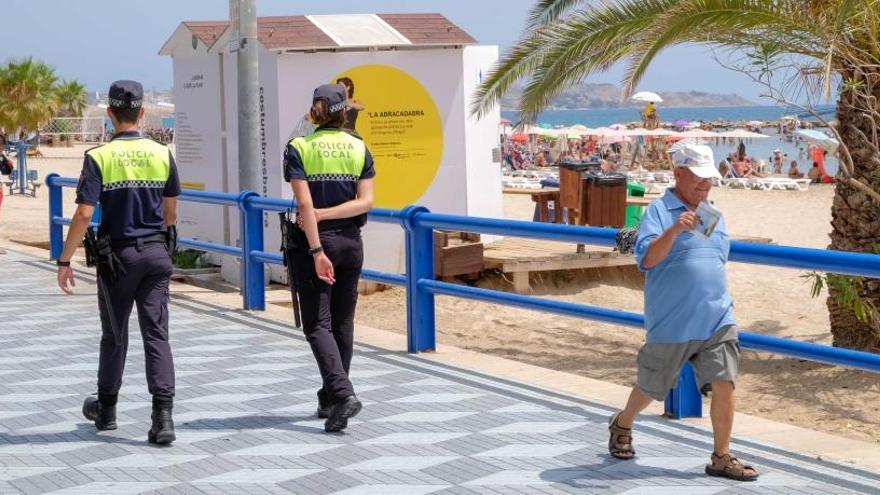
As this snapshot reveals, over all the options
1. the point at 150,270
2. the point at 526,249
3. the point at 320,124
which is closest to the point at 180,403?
the point at 150,270

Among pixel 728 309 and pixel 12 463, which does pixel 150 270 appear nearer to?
pixel 12 463

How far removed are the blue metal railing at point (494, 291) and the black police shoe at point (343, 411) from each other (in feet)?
4.71

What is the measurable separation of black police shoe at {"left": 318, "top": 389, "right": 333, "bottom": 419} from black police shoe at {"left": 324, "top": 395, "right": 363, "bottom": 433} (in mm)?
228

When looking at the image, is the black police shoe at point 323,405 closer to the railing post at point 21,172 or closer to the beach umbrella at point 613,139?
the railing post at point 21,172

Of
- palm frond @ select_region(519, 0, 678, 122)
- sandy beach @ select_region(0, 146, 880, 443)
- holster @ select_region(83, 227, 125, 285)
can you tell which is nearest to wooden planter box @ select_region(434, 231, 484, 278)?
sandy beach @ select_region(0, 146, 880, 443)

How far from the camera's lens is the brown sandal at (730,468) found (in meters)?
5.58

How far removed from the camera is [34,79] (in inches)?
2414

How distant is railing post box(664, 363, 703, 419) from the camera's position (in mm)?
6797

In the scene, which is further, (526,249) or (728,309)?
(526,249)

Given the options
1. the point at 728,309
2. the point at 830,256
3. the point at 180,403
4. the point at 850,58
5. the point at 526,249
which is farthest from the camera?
the point at 526,249

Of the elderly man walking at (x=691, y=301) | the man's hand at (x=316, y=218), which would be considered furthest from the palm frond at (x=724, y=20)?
the elderly man walking at (x=691, y=301)

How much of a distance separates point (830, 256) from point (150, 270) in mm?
3010

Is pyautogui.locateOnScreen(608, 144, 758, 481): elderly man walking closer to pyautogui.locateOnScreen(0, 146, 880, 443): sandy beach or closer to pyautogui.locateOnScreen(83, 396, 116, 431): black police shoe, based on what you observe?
pyautogui.locateOnScreen(83, 396, 116, 431): black police shoe

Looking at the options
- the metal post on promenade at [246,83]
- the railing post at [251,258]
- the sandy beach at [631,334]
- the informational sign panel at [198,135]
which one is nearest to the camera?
the sandy beach at [631,334]
